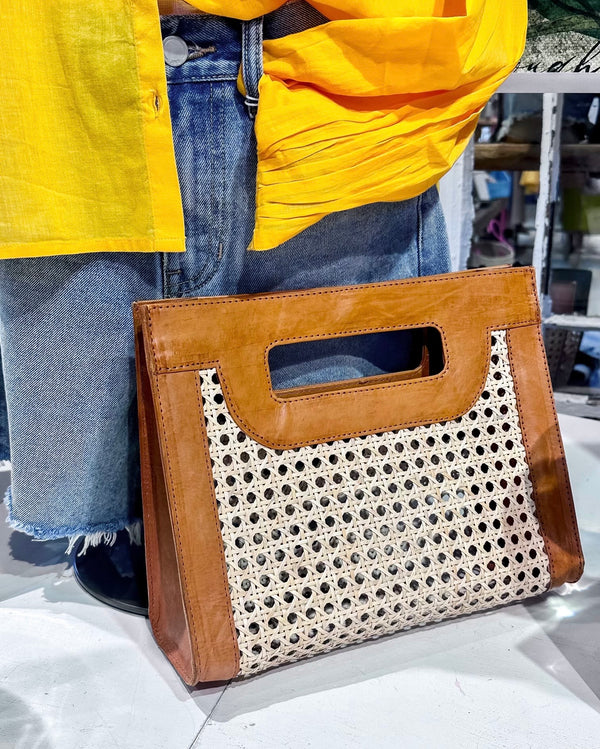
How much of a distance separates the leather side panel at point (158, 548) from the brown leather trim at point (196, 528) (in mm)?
30

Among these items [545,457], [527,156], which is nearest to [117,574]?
[545,457]

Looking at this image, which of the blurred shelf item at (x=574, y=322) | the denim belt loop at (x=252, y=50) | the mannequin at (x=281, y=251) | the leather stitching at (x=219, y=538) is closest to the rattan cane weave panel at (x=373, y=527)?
the leather stitching at (x=219, y=538)

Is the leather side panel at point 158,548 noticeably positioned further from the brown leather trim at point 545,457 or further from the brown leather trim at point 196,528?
the brown leather trim at point 545,457

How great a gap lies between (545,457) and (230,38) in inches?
20.1

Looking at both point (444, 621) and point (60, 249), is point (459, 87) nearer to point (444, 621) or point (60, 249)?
point (60, 249)

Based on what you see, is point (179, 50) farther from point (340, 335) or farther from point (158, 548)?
point (158, 548)

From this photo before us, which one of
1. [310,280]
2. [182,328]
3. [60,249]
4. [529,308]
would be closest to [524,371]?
[529,308]

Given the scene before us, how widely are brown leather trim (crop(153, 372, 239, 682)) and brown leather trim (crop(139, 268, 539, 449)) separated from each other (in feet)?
0.10

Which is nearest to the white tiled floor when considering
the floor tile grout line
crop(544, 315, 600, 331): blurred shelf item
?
the floor tile grout line

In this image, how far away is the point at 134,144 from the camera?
2.13ft

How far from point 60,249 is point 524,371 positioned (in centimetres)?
47

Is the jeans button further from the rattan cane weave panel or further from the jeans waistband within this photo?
the rattan cane weave panel

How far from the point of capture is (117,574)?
0.83 m

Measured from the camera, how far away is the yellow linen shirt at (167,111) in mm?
620
